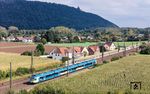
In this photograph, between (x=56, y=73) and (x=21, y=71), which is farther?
(x=21, y=71)

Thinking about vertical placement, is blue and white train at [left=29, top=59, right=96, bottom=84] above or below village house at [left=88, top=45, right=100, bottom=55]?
below

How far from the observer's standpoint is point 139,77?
50.6m

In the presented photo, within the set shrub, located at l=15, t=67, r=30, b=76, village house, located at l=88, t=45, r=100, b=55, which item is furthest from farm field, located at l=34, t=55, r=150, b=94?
village house, located at l=88, t=45, r=100, b=55

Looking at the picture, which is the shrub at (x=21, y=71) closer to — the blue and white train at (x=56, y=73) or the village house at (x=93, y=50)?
the blue and white train at (x=56, y=73)

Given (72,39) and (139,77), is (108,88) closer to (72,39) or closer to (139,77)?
(139,77)

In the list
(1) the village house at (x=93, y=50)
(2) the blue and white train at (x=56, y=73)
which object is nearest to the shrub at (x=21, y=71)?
(2) the blue and white train at (x=56, y=73)

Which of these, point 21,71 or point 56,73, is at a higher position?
point 21,71

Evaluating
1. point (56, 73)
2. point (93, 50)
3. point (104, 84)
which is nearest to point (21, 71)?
point (56, 73)

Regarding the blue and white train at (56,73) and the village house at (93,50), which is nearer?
the blue and white train at (56,73)

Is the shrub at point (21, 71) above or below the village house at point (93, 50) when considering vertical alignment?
below

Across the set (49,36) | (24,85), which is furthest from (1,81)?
(49,36)

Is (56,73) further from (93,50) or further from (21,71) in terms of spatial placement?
(93,50)

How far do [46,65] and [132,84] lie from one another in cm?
2721

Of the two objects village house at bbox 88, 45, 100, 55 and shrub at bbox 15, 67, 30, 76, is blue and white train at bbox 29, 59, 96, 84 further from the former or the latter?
village house at bbox 88, 45, 100, 55
